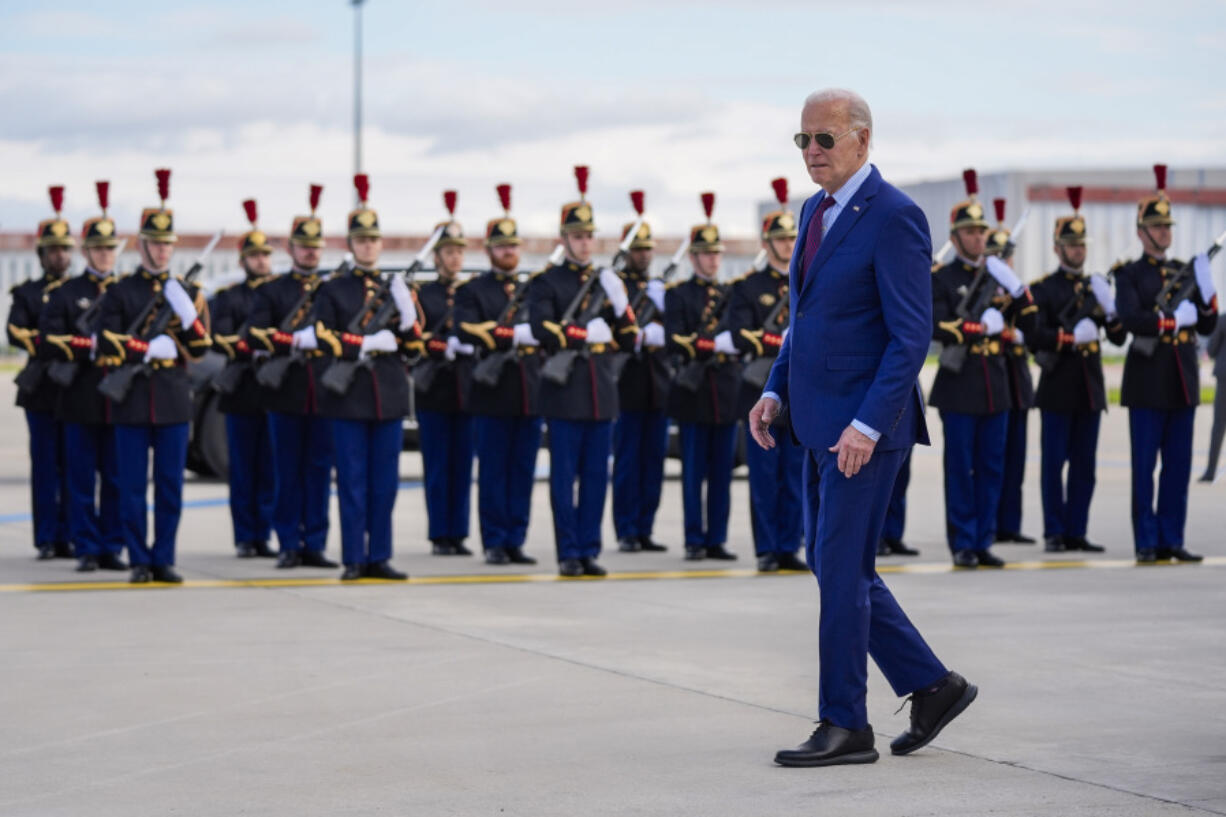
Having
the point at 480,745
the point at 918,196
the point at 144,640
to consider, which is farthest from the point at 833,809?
the point at 918,196

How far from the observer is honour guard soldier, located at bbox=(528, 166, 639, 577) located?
10953 mm

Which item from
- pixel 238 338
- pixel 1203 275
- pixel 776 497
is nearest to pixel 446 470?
pixel 238 338

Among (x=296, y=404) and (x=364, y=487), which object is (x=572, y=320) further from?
(x=296, y=404)

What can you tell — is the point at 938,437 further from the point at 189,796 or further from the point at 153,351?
Answer: the point at 189,796

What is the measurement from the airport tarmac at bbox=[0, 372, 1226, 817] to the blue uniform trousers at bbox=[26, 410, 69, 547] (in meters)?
0.25

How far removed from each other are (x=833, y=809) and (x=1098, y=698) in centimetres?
197

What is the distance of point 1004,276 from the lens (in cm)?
1146

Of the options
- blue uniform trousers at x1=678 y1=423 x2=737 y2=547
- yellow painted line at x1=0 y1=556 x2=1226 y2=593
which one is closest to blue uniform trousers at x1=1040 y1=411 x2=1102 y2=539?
yellow painted line at x1=0 y1=556 x2=1226 y2=593

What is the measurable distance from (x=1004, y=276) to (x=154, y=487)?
4.65 meters

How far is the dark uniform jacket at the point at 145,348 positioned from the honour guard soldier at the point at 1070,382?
15.5ft

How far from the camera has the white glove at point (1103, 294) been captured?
11.9m

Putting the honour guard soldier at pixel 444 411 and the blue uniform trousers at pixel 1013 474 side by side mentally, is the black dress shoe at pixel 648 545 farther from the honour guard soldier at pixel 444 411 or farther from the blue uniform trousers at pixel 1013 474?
the blue uniform trousers at pixel 1013 474

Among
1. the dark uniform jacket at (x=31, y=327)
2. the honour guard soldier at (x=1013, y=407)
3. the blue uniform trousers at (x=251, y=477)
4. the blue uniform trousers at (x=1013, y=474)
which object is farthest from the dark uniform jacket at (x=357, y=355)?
the blue uniform trousers at (x=1013, y=474)

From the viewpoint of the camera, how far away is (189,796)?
5.50 metres
